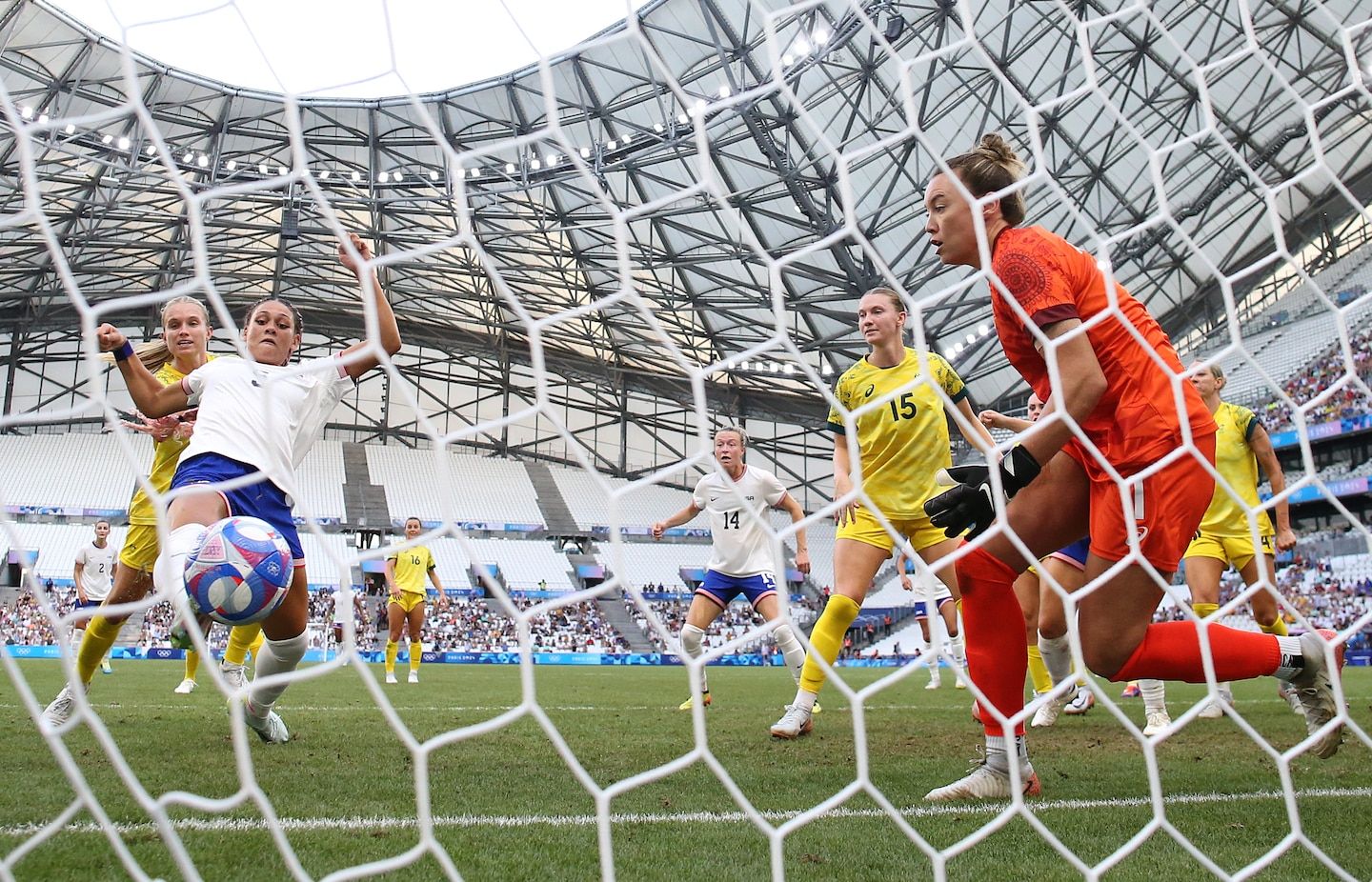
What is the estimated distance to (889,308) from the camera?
4617 mm

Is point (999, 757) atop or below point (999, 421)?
Answer: below

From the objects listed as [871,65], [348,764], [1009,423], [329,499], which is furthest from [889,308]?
[329,499]

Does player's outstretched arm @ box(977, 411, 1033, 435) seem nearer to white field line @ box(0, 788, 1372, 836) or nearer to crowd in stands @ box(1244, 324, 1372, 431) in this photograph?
white field line @ box(0, 788, 1372, 836)

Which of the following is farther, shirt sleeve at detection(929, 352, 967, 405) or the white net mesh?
shirt sleeve at detection(929, 352, 967, 405)

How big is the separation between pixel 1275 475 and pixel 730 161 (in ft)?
59.0

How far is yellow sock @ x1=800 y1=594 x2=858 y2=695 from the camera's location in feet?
14.6

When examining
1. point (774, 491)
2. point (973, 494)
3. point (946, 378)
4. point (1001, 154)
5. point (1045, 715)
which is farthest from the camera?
point (774, 491)

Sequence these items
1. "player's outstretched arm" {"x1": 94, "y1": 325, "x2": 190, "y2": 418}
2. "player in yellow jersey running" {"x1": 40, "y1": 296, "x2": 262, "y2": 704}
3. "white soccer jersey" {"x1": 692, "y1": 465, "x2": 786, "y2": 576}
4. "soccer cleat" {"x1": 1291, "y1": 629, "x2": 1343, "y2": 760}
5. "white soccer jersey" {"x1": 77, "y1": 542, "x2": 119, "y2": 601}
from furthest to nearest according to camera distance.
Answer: "white soccer jersey" {"x1": 77, "y1": 542, "x2": 119, "y2": 601}, "white soccer jersey" {"x1": 692, "y1": 465, "x2": 786, "y2": 576}, "player in yellow jersey running" {"x1": 40, "y1": 296, "x2": 262, "y2": 704}, "soccer cleat" {"x1": 1291, "y1": 629, "x2": 1343, "y2": 760}, "player's outstretched arm" {"x1": 94, "y1": 325, "x2": 190, "y2": 418}

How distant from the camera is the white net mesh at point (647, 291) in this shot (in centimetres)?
216

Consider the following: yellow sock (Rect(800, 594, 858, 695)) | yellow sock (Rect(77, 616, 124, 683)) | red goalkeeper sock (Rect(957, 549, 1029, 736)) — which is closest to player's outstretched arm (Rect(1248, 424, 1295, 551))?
yellow sock (Rect(800, 594, 858, 695))

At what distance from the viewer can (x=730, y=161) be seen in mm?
21672

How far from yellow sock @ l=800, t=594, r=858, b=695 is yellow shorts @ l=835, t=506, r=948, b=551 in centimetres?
35

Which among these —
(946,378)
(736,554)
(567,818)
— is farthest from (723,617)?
(567,818)

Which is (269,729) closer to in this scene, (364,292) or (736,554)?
(364,292)
